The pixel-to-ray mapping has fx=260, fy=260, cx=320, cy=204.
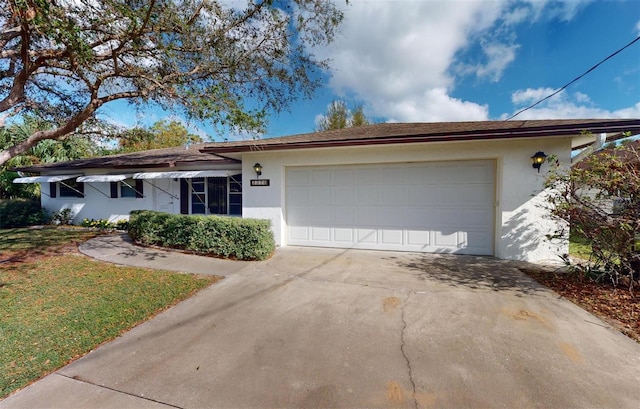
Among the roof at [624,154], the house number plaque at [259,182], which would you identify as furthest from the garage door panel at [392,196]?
the roof at [624,154]

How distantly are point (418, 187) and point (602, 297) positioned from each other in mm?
4001

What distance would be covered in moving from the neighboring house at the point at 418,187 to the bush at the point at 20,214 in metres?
11.0

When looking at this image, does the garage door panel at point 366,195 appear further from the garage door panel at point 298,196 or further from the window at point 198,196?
the window at point 198,196

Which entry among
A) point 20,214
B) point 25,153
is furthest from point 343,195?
point 25,153

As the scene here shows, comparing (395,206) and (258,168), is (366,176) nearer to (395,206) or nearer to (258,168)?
(395,206)

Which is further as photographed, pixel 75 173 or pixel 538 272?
pixel 75 173

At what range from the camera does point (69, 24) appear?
4.11 m

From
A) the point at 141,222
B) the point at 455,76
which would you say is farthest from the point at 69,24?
the point at 455,76

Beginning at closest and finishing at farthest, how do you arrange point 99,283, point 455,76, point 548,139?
point 99,283
point 548,139
point 455,76

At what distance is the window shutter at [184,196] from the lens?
11164mm

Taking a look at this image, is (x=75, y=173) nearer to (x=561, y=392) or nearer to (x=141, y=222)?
(x=141, y=222)

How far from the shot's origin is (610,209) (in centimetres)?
452

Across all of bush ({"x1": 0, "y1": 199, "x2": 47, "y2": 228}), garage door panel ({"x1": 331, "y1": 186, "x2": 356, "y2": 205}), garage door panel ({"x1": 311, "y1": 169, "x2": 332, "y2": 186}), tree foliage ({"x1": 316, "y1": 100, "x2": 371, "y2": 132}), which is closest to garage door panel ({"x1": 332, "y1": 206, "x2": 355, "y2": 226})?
garage door panel ({"x1": 331, "y1": 186, "x2": 356, "y2": 205})

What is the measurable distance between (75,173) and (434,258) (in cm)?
1614
